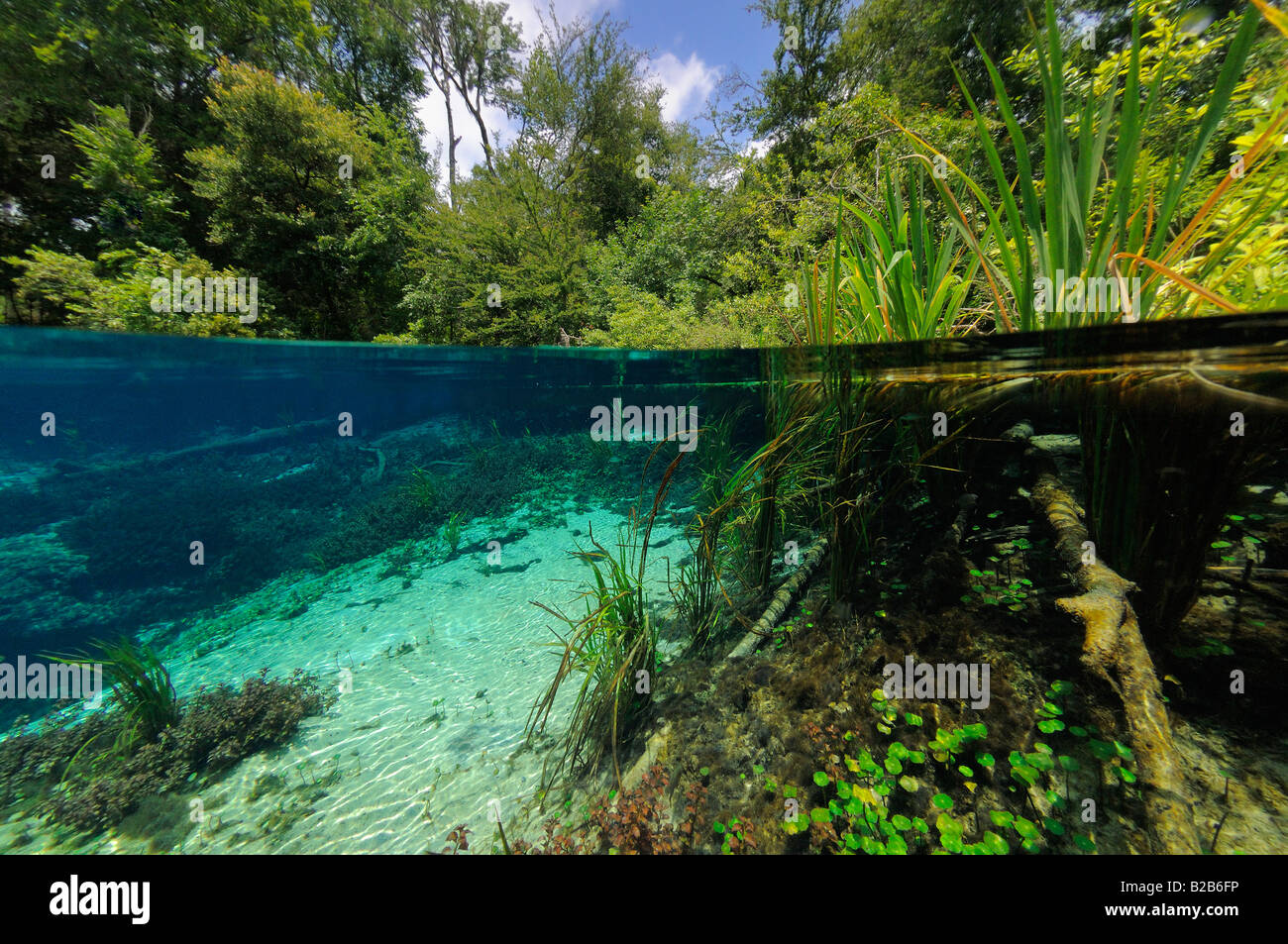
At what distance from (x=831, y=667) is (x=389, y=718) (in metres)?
4.06

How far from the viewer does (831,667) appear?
2824 mm

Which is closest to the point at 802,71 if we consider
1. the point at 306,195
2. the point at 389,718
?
the point at 306,195

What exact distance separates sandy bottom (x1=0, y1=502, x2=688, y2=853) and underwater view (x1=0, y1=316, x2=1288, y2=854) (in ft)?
0.10

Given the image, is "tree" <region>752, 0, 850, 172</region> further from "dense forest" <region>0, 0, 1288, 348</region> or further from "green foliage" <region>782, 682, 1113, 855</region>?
"green foliage" <region>782, 682, 1113, 855</region>

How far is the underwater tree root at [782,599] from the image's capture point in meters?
3.43

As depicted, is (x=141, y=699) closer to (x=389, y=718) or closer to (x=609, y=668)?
(x=389, y=718)

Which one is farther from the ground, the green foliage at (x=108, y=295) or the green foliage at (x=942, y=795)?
the green foliage at (x=108, y=295)

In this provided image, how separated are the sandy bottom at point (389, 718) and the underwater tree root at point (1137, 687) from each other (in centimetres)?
303

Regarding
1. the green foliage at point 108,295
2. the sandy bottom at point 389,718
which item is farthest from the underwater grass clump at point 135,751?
the green foliage at point 108,295

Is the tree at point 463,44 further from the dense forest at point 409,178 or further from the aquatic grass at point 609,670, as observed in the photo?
the aquatic grass at point 609,670

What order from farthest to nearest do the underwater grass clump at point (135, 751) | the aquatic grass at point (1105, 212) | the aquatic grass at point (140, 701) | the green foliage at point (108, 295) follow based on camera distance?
the green foliage at point (108, 295) < the aquatic grass at point (140, 701) < the underwater grass clump at point (135, 751) < the aquatic grass at point (1105, 212)

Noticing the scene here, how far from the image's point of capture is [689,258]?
519 inches

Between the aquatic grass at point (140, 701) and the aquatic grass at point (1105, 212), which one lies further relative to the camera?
the aquatic grass at point (140, 701)

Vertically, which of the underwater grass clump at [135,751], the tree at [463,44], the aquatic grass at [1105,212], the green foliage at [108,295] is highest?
the tree at [463,44]
